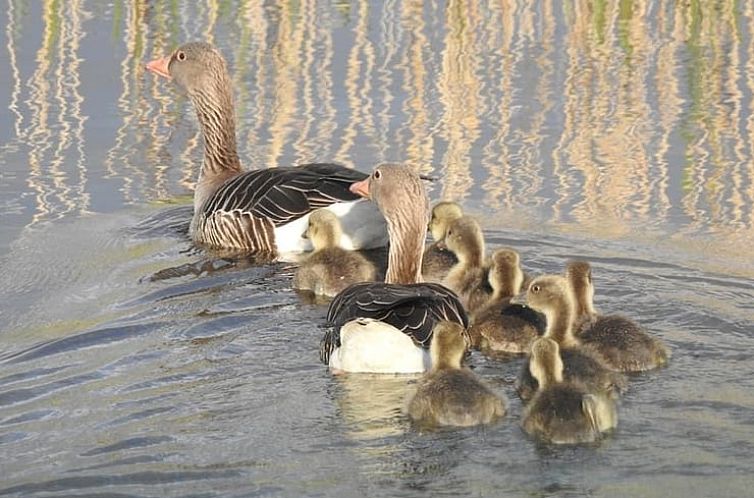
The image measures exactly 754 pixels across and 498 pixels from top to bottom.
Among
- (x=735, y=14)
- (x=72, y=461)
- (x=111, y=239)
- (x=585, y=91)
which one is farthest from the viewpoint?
(x=735, y=14)

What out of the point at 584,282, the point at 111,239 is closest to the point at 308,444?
the point at 584,282

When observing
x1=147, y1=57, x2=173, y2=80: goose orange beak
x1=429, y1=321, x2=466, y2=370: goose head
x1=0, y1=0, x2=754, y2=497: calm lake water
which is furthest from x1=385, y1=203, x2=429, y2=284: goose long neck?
x1=147, y1=57, x2=173, y2=80: goose orange beak

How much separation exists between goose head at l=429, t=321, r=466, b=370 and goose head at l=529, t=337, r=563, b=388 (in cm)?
47

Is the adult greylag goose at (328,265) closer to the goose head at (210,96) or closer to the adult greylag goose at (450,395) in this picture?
the goose head at (210,96)

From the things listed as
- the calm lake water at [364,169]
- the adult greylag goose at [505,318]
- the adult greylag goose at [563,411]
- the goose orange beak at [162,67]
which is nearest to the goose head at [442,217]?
the calm lake water at [364,169]

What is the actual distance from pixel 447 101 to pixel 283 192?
373 centimetres

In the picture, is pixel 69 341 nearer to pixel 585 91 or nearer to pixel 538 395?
pixel 538 395

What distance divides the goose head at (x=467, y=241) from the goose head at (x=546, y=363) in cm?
254

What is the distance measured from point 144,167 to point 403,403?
6595 millimetres

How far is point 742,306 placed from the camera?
33.5 ft

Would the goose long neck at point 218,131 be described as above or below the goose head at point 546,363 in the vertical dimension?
above

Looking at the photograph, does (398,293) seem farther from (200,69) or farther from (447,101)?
(447,101)

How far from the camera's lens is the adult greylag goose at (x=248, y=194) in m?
12.6

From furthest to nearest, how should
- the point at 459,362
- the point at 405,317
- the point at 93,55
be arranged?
the point at 93,55 < the point at 405,317 < the point at 459,362
